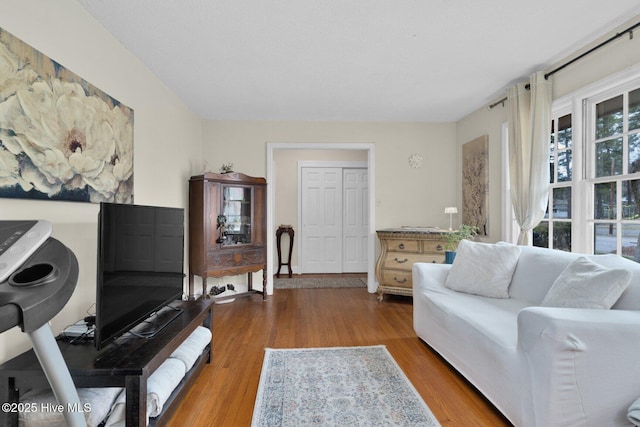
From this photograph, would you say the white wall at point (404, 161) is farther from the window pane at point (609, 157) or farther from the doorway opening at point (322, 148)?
the window pane at point (609, 157)

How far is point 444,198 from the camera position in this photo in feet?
14.7

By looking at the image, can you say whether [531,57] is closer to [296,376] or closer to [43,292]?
[296,376]

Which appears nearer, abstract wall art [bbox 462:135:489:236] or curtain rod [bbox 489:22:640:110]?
curtain rod [bbox 489:22:640:110]

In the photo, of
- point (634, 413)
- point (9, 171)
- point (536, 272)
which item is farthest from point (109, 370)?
point (536, 272)

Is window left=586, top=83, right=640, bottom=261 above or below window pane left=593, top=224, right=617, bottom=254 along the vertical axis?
above

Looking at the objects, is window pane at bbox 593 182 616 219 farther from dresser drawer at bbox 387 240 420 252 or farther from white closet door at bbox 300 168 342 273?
white closet door at bbox 300 168 342 273

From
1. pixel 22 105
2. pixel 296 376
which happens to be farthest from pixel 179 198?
pixel 296 376

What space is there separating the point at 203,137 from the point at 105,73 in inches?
82.8

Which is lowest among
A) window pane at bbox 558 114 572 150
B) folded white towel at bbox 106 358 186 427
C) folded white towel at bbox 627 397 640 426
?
folded white towel at bbox 106 358 186 427

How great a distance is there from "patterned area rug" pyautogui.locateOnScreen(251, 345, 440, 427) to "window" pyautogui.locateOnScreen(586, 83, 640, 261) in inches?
71.8

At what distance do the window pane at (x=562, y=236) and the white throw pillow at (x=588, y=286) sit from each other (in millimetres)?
1055

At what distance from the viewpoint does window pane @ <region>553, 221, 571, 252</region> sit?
8.91 feet

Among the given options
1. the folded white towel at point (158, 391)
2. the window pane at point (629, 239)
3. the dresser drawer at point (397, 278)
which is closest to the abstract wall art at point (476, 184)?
the dresser drawer at point (397, 278)

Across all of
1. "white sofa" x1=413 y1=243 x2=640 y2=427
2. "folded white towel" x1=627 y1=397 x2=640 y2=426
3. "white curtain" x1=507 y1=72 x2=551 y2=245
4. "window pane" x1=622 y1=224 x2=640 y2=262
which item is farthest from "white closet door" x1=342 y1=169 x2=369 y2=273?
"folded white towel" x1=627 y1=397 x2=640 y2=426
